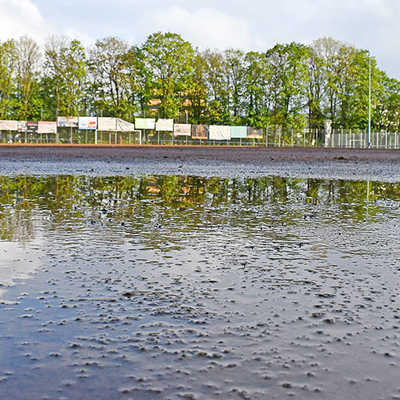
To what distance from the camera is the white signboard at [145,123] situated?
67438mm

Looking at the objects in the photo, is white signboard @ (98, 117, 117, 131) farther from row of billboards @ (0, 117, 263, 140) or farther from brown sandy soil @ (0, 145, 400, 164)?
brown sandy soil @ (0, 145, 400, 164)

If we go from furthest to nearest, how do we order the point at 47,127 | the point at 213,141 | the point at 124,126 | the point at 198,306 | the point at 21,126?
the point at 213,141 < the point at 124,126 < the point at 47,127 < the point at 21,126 < the point at 198,306

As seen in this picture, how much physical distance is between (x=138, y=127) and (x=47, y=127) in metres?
9.93

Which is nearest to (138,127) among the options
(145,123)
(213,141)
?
(145,123)

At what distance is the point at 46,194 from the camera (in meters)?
8.84

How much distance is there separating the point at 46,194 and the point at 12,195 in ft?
1.62

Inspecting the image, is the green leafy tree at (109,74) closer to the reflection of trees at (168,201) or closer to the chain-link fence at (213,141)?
the chain-link fence at (213,141)

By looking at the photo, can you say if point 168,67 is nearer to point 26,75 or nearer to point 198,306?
point 26,75

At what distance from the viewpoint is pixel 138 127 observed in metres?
67.3

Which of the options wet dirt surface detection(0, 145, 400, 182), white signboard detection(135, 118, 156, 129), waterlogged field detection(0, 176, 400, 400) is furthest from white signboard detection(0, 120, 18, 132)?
waterlogged field detection(0, 176, 400, 400)

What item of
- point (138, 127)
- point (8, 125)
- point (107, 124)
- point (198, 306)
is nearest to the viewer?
point (198, 306)

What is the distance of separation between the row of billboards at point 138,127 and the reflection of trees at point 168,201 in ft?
177

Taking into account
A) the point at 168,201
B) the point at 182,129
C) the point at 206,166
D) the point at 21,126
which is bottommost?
the point at 168,201

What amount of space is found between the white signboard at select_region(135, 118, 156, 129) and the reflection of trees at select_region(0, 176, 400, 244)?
55.9 meters
